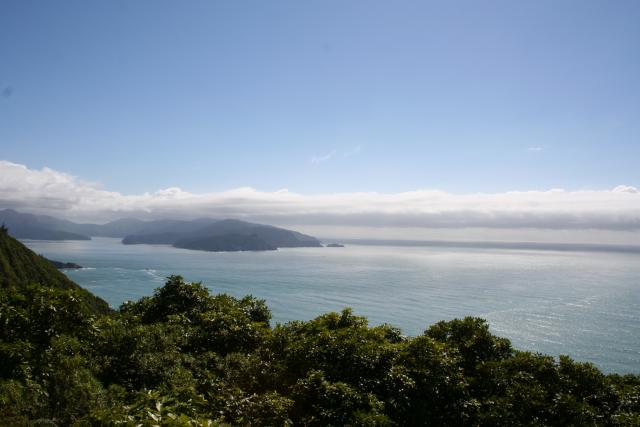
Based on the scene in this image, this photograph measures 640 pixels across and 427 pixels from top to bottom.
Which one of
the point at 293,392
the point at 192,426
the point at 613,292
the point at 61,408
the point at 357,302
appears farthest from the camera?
the point at 613,292

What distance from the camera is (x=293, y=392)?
1277cm

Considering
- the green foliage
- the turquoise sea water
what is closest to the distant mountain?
the turquoise sea water

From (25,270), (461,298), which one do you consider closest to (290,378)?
(25,270)

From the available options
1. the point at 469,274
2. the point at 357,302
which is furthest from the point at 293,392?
the point at 469,274

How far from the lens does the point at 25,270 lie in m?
98.1

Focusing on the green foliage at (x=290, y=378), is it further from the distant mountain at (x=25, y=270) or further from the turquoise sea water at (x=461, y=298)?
the distant mountain at (x=25, y=270)

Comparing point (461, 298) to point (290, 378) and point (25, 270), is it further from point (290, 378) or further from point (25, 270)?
point (25, 270)

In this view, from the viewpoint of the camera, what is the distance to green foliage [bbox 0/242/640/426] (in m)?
10.9

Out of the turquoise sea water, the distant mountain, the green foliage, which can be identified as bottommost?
Result: the turquoise sea water

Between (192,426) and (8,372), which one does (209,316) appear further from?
(192,426)

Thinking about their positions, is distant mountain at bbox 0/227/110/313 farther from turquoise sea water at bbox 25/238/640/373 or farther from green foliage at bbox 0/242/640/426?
green foliage at bbox 0/242/640/426

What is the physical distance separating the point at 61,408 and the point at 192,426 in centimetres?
554

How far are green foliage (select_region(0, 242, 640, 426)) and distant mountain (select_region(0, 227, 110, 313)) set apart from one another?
82.9m

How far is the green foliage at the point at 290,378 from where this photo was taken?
1093 centimetres
